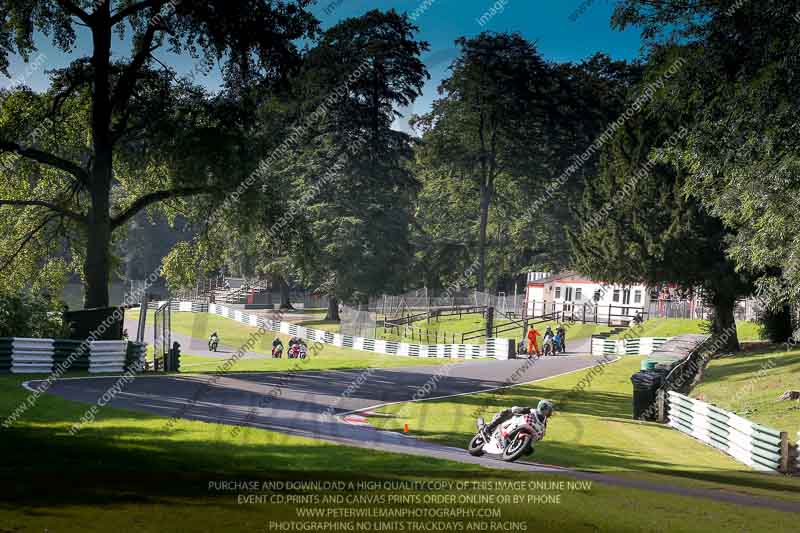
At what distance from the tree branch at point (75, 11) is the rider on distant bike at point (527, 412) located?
20380mm

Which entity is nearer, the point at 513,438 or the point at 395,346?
the point at 513,438

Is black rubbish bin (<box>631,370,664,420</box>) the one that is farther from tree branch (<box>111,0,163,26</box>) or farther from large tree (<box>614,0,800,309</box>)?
tree branch (<box>111,0,163,26</box>)

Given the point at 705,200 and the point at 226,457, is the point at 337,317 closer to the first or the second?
the point at 705,200

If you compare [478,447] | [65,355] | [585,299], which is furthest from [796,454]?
[585,299]

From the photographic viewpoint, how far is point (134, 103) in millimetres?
27969

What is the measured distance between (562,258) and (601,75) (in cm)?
1740

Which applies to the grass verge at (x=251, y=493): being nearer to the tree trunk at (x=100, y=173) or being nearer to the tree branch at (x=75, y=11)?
the tree trunk at (x=100, y=173)

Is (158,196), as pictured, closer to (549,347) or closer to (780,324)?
(549,347)

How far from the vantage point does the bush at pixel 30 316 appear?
23500mm

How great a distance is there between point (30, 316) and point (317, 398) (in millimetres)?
8976

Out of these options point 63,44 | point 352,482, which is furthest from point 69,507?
point 63,44

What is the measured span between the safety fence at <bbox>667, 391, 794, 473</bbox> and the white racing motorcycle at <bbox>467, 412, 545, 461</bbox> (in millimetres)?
5730

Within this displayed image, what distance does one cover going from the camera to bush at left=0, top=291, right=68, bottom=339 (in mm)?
23500

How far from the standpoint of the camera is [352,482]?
984 centimetres
